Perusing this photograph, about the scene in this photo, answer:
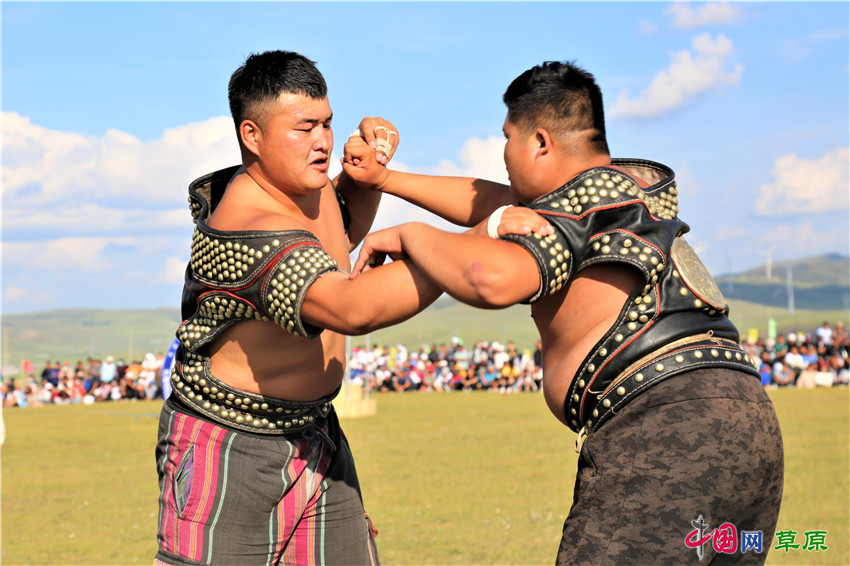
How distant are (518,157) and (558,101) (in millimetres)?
247

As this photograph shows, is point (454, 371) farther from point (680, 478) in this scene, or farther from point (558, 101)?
point (680, 478)

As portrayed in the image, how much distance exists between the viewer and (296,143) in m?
3.56

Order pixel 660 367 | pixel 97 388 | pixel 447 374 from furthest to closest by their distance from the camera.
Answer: pixel 447 374 < pixel 97 388 < pixel 660 367

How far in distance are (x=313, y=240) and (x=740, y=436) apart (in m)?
1.66

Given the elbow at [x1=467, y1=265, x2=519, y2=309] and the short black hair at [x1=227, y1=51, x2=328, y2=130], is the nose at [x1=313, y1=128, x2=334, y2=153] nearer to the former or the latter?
the short black hair at [x1=227, y1=51, x2=328, y2=130]

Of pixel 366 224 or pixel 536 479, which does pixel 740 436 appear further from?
pixel 536 479

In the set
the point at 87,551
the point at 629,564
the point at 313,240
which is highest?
the point at 313,240

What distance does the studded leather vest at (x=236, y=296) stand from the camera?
3.09 meters

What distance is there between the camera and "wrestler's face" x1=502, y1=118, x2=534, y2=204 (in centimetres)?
306

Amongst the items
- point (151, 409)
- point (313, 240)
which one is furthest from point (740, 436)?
point (151, 409)

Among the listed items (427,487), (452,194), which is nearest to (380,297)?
(452,194)

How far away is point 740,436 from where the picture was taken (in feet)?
9.06

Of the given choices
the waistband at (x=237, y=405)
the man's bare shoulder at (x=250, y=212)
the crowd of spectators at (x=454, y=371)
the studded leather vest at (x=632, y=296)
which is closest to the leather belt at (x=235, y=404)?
the waistband at (x=237, y=405)

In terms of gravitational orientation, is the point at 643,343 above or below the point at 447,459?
above
